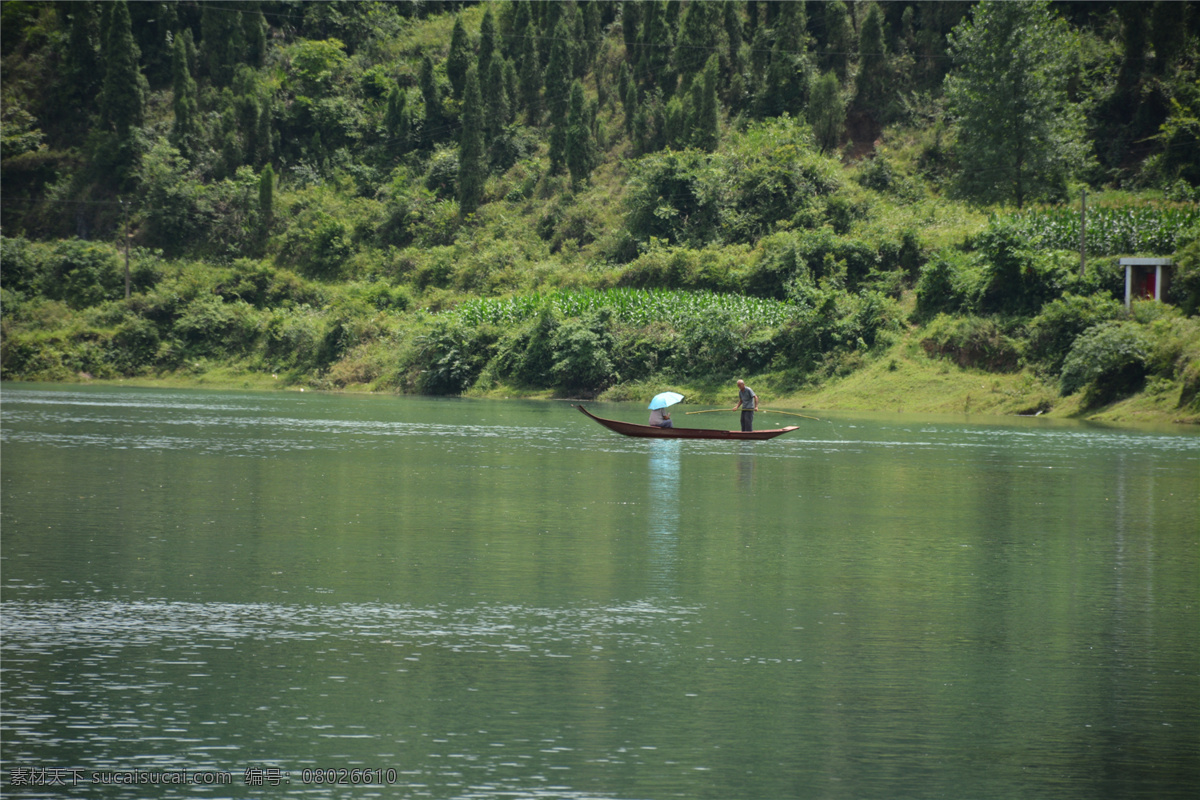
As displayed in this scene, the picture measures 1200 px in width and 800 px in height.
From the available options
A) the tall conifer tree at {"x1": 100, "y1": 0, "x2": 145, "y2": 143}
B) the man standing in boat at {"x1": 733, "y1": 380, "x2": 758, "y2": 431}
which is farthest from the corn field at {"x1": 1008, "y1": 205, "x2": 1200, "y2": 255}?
the tall conifer tree at {"x1": 100, "y1": 0, "x2": 145, "y2": 143}

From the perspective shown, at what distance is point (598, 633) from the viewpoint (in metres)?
12.8

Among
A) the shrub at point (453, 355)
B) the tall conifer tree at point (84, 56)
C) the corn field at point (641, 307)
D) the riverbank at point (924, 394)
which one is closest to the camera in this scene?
the riverbank at point (924, 394)

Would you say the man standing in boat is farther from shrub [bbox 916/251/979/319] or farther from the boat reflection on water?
shrub [bbox 916/251/979/319]

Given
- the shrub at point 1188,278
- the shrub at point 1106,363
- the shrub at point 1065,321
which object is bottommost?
the shrub at point 1106,363

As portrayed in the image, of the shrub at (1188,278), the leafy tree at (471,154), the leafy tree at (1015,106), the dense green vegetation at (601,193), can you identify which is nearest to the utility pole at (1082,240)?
the dense green vegetation at (601,193)

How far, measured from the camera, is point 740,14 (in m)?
97.8

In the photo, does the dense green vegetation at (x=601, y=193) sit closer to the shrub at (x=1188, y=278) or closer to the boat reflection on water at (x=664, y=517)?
the shrub at (x=1188, y=278)

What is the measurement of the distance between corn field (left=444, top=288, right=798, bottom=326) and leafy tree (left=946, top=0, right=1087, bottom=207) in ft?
47.2

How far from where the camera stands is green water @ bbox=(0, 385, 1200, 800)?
9.19m

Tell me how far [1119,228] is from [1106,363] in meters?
12.8

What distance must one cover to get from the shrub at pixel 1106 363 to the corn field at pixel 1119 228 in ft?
28.6

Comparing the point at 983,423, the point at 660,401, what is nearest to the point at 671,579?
the point at 660,401

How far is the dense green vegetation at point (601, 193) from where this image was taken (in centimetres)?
5962

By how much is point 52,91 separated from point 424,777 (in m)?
109
